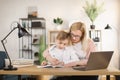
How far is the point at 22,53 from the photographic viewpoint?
6523mm

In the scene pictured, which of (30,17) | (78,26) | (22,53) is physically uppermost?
(30,17)

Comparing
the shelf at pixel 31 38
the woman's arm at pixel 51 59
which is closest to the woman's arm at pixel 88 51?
the woman's arm at pixel 51 59

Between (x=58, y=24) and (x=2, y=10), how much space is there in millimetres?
1497

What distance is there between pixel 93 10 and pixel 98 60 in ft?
13.0

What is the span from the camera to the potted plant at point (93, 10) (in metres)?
6.11

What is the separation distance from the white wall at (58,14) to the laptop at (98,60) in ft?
13.2

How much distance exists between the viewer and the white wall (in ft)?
20.6

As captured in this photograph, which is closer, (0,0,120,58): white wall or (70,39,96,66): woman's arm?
(70,39,96,66): woman's arm

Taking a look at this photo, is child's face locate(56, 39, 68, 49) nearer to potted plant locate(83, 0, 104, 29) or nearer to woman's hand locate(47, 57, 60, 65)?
woman's hand locate(47, 57, 60, 65)

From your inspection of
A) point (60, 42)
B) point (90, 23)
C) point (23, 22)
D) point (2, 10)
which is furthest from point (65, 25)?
point (60, 42)

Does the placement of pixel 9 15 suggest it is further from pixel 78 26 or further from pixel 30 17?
pixel 78 26

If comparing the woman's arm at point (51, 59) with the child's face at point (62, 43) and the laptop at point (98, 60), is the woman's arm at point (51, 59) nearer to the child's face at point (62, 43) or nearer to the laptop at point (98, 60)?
the child's face at point (62, 43)

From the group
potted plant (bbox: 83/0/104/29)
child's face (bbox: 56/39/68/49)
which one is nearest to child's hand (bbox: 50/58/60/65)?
child's face (bbox: 56/39/68/49)

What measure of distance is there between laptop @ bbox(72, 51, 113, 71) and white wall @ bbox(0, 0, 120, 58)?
4.01 meters
